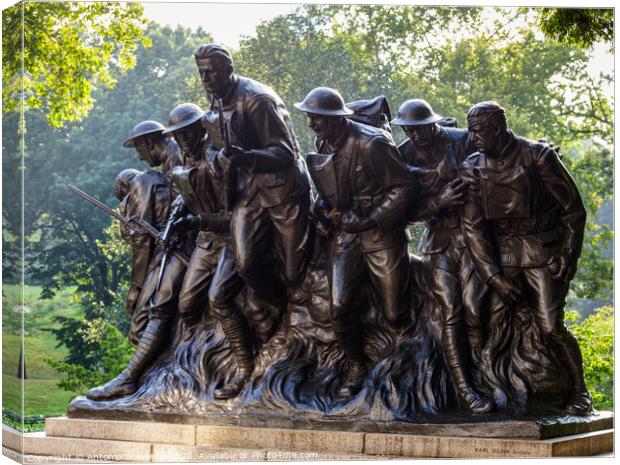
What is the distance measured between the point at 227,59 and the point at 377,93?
20.4ft

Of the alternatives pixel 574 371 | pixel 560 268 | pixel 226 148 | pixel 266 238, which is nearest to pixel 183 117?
pixel 226 148

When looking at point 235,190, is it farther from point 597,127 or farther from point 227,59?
point 597,127

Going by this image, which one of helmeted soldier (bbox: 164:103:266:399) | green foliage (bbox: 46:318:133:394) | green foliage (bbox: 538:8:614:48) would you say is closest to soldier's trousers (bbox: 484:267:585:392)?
helmeted soldier (bbox: 164:103:266:399)

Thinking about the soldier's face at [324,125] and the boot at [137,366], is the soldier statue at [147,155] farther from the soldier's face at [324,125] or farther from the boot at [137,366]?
the soldier's face at [324,125]

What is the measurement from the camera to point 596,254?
1830 cm

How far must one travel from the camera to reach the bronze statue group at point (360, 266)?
1156cm

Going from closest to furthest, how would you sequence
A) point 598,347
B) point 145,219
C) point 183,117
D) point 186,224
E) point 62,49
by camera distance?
point 183,117
point 186,224
point 145,219
point 62,49
point 598,347

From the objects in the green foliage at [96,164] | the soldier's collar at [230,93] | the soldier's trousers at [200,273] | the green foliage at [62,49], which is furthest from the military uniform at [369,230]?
the green foliage at [96,164]

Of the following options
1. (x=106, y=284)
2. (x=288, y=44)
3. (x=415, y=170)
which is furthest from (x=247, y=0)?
(x=106, y=284)

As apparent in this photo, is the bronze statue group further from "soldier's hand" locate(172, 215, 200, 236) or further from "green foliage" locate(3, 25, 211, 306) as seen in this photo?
"green foliage" locate(3, 25, 211, 306)

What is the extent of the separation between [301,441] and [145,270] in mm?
2565

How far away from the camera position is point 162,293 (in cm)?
1298

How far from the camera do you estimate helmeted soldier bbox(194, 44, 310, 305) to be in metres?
12.1

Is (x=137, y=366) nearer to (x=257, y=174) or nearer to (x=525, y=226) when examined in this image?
(x=257, y=174)
